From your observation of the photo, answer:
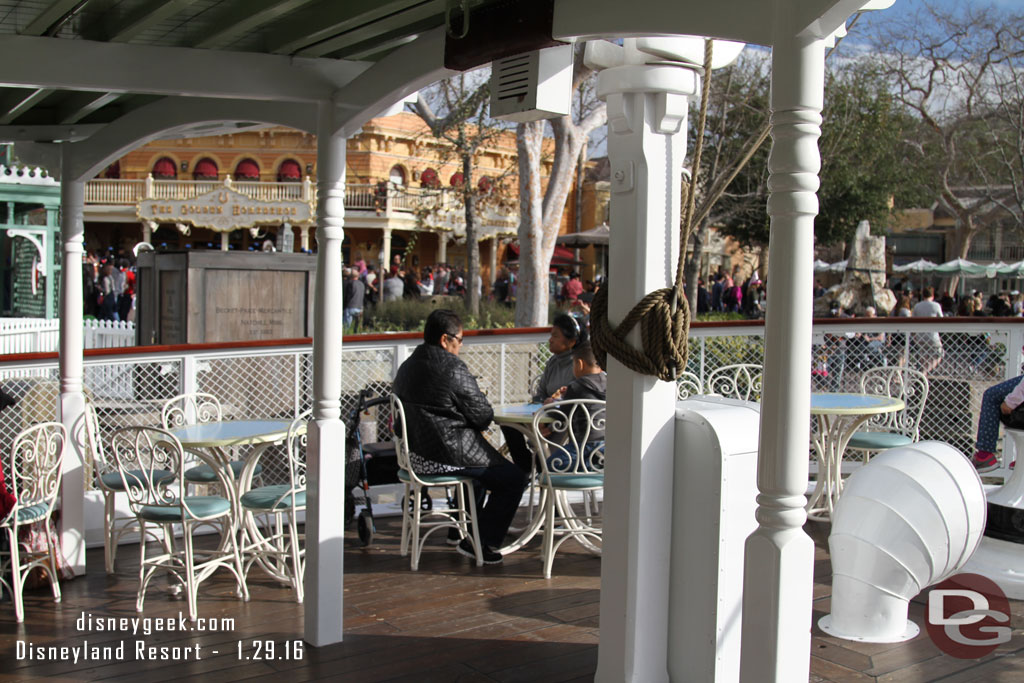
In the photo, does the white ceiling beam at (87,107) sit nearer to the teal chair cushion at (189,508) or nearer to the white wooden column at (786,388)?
the teal chair cushion at (189,508)

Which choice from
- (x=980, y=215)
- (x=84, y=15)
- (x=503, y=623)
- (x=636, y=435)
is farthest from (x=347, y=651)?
(x=980, y=215)

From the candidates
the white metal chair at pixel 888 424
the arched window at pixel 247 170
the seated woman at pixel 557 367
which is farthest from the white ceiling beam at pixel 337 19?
the arched window at pixel 247 170

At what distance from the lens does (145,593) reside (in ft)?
17.3

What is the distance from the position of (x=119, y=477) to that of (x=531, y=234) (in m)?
9.94

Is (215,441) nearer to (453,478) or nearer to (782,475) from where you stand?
(453,478)

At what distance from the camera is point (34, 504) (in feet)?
16.6

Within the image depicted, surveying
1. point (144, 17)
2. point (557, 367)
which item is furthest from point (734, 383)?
point (144, 17)

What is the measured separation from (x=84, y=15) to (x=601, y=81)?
2114 millimetres

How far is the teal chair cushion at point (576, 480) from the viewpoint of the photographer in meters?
5.64

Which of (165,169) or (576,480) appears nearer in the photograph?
(576,480)

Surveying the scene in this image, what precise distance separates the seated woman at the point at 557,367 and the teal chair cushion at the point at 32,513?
2858 mm

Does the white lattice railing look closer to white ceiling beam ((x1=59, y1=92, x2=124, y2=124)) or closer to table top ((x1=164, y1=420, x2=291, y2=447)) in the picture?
table top ((x1=164, y1=420, x2=291, y2=447))

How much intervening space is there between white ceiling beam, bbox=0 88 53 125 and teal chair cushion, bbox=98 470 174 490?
2123 millimetres

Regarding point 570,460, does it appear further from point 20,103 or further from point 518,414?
point 20,103
